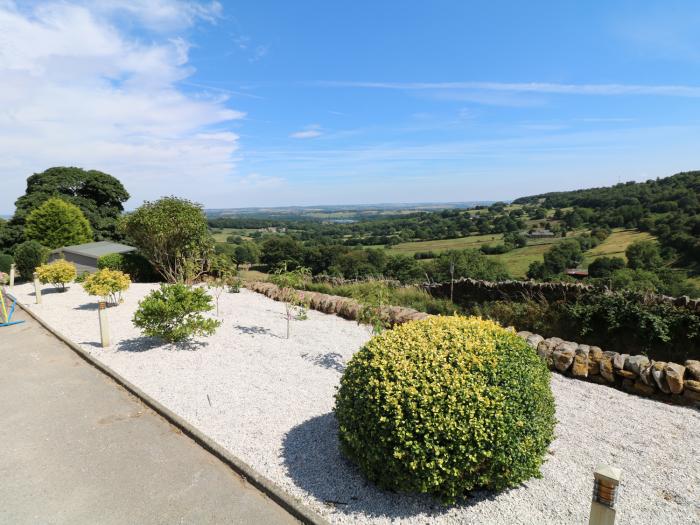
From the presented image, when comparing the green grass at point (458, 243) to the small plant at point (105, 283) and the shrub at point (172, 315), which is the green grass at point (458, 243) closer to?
the small plant at point (105, 283)

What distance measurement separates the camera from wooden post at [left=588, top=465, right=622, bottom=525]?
2.16m

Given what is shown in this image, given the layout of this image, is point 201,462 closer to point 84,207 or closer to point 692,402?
point 692,402

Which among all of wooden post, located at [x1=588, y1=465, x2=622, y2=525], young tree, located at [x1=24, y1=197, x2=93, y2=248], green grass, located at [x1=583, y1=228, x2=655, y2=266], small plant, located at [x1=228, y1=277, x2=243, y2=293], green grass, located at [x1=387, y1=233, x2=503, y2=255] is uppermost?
young tree, located at [x1=24, y1=197, x2=93, y2=248]

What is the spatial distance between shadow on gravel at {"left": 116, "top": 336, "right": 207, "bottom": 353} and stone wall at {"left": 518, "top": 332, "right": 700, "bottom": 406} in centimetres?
565

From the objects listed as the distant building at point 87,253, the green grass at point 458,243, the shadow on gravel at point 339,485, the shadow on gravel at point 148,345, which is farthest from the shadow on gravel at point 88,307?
the green grass at point 458,243

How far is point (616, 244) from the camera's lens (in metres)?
27.1

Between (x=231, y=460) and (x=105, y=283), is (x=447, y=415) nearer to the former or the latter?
(x=231, y=460)

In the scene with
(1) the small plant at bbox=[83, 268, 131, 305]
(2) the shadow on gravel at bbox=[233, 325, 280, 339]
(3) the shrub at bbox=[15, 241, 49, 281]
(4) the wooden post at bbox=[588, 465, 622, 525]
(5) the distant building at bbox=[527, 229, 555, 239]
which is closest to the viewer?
(4) the wooden post at bbox=[588, 465, 622, 525]

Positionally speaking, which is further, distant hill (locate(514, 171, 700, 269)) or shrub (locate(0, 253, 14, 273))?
distant hill (locate(514, 171, 700, 269))

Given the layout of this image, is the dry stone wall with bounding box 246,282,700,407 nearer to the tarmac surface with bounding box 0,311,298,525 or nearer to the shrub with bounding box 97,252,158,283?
the tarmac surface with bounding box 0,311,298,525

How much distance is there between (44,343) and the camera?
7.82 meters

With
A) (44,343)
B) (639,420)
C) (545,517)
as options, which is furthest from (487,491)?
(44,343)

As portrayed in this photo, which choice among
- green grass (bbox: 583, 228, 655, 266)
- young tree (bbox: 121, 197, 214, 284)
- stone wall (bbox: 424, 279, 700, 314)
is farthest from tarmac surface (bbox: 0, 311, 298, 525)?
green grass (bbox: 583, 228, 655, 266)

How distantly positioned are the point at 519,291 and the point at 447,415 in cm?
709
